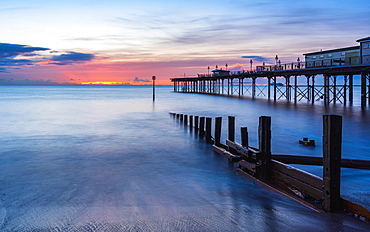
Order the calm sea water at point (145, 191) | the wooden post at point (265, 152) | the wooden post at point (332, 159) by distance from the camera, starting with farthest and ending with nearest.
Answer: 1. the wooden post at point (265, 152)
2. the calm sea water at point (145, 191)
3. the wooden post at point (332, 159)

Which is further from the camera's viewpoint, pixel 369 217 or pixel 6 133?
pixel 6 133

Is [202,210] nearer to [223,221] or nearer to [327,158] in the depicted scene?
[223,221]

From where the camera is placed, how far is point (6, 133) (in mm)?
20250

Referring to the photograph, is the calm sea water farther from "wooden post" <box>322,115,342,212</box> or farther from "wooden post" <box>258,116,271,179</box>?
"wooden post" <box>258,116,271,179</box>

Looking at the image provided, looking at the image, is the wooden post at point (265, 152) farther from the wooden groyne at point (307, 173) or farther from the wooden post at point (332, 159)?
the wooden post at point (332, 159)

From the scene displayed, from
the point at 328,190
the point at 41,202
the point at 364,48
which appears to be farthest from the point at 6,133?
the point at 364,48

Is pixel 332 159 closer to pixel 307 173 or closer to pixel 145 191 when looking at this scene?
pixel 307 173

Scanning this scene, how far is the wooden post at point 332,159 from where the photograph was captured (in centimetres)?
546

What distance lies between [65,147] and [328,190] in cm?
1233

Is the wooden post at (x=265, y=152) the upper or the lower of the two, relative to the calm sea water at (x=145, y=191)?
upper

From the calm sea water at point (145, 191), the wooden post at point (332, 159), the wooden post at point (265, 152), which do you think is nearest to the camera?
the wooden post at point (332, 159)

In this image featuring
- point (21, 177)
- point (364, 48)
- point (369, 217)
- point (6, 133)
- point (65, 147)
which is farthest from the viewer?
point (364, 48)

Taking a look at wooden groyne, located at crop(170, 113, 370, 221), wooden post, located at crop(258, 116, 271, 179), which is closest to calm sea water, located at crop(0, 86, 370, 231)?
wooden groyne, located at crop(170, 113, 370, 221)

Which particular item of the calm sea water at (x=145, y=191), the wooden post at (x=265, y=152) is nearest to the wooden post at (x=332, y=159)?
the calm sea water at (x=145, y=191)
